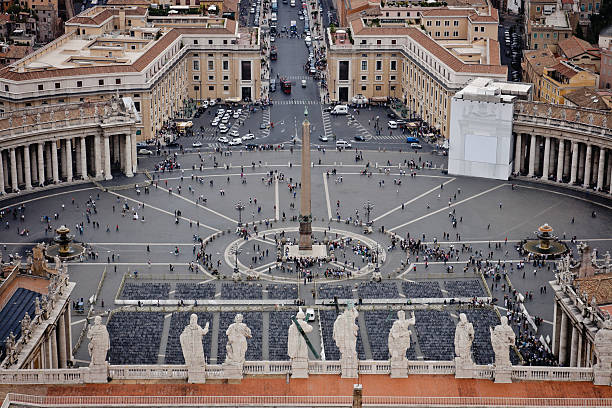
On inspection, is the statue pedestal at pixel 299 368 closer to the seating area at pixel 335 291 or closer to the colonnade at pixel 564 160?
the seating area at pixel 335 291

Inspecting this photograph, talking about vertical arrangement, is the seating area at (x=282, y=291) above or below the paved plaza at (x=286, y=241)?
below

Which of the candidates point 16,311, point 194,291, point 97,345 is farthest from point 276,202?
point 97,345

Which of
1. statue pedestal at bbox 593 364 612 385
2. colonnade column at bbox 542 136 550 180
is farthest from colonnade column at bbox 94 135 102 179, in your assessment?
statue pedestal at bbox 593 364 612 385

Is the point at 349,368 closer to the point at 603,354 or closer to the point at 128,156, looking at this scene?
the point at 603,354

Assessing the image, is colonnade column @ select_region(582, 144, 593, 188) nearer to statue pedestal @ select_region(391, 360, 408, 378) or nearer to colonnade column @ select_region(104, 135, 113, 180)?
colonnade column @ select_region(104, 135, 113, 180)

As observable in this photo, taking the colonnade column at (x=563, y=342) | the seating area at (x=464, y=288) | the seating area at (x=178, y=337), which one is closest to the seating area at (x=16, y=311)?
the seating area at (x=178, y=337)

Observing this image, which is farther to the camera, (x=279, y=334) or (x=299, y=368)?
(x=279, y=334)
